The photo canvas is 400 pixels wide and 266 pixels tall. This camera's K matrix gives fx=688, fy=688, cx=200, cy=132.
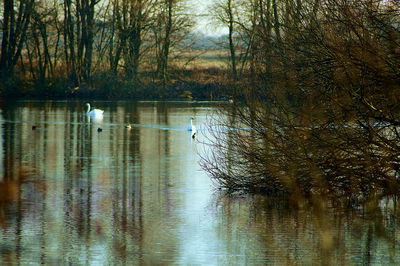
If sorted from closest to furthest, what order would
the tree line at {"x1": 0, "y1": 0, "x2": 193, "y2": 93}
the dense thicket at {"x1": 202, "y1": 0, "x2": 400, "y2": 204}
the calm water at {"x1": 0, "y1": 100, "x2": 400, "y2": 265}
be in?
the calm water at {"x1": 0, "y1": 100, "x2": 400, "y2": 265}
the dense thicket at {"x1": 202, "y1": 0, "x2": 400, "y2": 204}
the tree line at {"x1": 0, "y1": 0, "x2": 193, "y2": 93}

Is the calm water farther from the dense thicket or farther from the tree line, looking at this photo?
the tree line

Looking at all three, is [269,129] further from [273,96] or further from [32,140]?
[32,140]

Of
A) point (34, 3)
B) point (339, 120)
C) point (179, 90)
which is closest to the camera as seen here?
point (339, 120)

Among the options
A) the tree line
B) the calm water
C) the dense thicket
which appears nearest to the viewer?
the calm water

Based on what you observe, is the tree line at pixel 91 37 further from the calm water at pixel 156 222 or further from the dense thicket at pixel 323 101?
the dense thicket at pixel 323 101

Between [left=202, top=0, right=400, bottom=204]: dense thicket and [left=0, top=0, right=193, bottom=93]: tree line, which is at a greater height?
[left=0, top=0, right=193, bottom=93]: tree line

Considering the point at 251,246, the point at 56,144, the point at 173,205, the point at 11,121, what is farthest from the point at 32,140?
the point at 251,246

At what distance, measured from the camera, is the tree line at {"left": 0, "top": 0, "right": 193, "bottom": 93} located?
1996 inches

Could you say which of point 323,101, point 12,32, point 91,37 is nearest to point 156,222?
point 323,101

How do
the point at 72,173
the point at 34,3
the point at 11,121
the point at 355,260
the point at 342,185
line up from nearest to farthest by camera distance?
the point at 355,260 → the point at 342,185 → the point at 72,173 → the point at 11,121 → the point at 34,3

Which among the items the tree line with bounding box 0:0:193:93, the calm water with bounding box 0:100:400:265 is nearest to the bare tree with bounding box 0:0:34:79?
the tree line with bounding box 0:0:193:93

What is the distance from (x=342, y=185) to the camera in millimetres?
10812

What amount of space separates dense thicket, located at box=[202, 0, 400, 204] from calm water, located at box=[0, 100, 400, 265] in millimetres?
532

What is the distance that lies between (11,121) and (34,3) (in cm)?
2191
